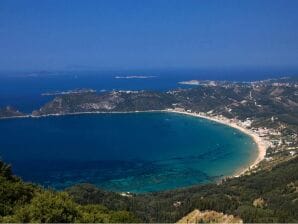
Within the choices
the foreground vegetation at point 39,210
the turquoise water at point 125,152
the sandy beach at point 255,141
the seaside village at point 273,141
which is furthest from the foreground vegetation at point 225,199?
the seaside village at point 273,141

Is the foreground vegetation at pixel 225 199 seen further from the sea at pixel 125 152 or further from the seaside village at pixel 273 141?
the seaside village at pixel 273 141

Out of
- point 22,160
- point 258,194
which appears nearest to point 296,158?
point 258,194

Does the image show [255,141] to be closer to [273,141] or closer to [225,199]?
[273,141]

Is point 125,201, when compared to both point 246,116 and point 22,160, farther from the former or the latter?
point 246,116

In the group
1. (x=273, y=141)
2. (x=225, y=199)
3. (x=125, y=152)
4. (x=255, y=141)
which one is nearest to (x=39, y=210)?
(x=225, y=199)

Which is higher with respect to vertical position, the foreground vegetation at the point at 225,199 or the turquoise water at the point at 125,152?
the foreground vegetation at the point at 225,199
